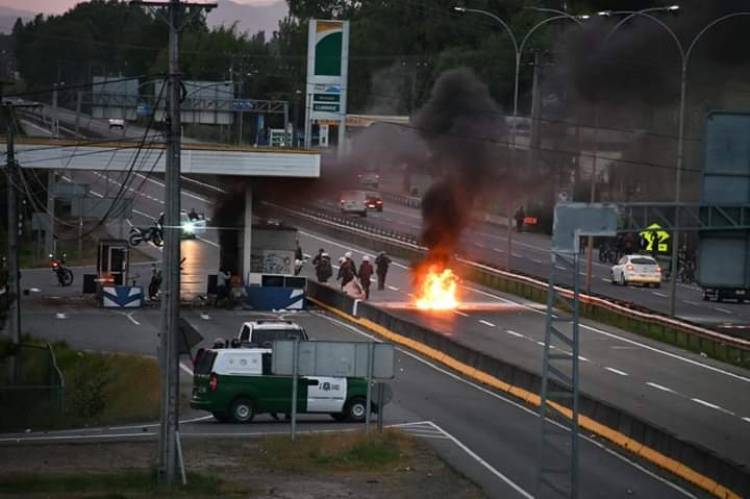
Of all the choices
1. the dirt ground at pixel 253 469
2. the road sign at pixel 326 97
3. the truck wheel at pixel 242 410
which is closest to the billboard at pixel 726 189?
the dirt ground at pixel 253 469

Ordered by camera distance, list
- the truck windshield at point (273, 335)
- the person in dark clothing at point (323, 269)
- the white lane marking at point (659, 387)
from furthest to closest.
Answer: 1. the person in dark clothing at point (323, 269)
2. the white lane marking at point (659, 387)
3. the truck windshield at point (273, 335)

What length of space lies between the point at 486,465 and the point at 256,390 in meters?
6.25

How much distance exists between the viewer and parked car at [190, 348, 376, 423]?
1214 inches

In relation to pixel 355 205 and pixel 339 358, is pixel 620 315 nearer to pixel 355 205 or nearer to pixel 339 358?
pixel 339 358

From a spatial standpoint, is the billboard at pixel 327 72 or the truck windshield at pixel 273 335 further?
the billboard at pixel 327 72

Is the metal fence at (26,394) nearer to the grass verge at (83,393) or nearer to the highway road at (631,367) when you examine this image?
the grass verge at (83,393)

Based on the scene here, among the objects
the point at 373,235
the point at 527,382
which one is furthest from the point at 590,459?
the point at 373,235

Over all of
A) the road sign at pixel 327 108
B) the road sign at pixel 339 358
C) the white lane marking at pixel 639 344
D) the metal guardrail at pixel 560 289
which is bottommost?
the white lane marking at pixel 639 344

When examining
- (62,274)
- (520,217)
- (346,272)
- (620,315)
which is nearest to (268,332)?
(620,315)

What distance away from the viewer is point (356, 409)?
3156cm

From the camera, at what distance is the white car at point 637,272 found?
6562 cm

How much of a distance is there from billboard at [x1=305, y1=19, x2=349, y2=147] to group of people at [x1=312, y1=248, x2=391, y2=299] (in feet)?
23.6

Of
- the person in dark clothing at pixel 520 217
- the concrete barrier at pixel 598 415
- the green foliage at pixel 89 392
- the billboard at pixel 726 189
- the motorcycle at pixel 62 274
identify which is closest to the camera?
the concrete barrier at pixel 598 415

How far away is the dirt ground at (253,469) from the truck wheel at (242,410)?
6.44 ft
